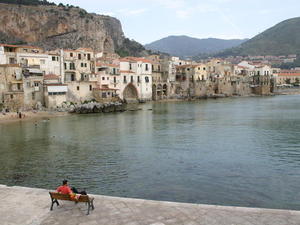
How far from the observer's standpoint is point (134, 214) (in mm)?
9211

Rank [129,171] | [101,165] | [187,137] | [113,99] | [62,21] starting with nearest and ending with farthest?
[129,171] < [101,165] < [187,137] < [113,99] < [62,21]

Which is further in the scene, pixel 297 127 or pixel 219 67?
pixel 219 67

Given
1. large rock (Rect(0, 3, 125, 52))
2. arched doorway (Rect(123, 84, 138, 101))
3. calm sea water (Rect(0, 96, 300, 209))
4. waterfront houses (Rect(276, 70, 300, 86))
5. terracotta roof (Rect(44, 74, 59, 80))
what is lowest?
calm sea water (Rect(0, 96, 300, 209))

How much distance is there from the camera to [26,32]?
11381cm

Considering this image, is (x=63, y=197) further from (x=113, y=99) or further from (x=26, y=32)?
(x=26, y=32)

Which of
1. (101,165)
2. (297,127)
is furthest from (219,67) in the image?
(101,165)

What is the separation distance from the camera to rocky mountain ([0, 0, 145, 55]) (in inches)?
4382

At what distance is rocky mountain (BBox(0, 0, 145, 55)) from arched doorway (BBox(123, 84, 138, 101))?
4617 cm

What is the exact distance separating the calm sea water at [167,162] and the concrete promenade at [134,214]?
3.79 meters

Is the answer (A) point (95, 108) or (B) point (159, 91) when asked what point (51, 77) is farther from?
(B) point (159, 91)

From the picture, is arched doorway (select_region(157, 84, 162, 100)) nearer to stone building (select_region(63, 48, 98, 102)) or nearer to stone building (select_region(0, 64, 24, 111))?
stone building (select_region(63, 48, 98, 102))

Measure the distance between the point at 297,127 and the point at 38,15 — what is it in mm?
106260

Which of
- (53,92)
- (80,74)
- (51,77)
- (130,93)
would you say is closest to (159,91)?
(130,93)

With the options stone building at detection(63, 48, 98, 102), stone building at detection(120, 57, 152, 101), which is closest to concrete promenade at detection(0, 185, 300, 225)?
stone building at detection(63, 48, 98, 102)
